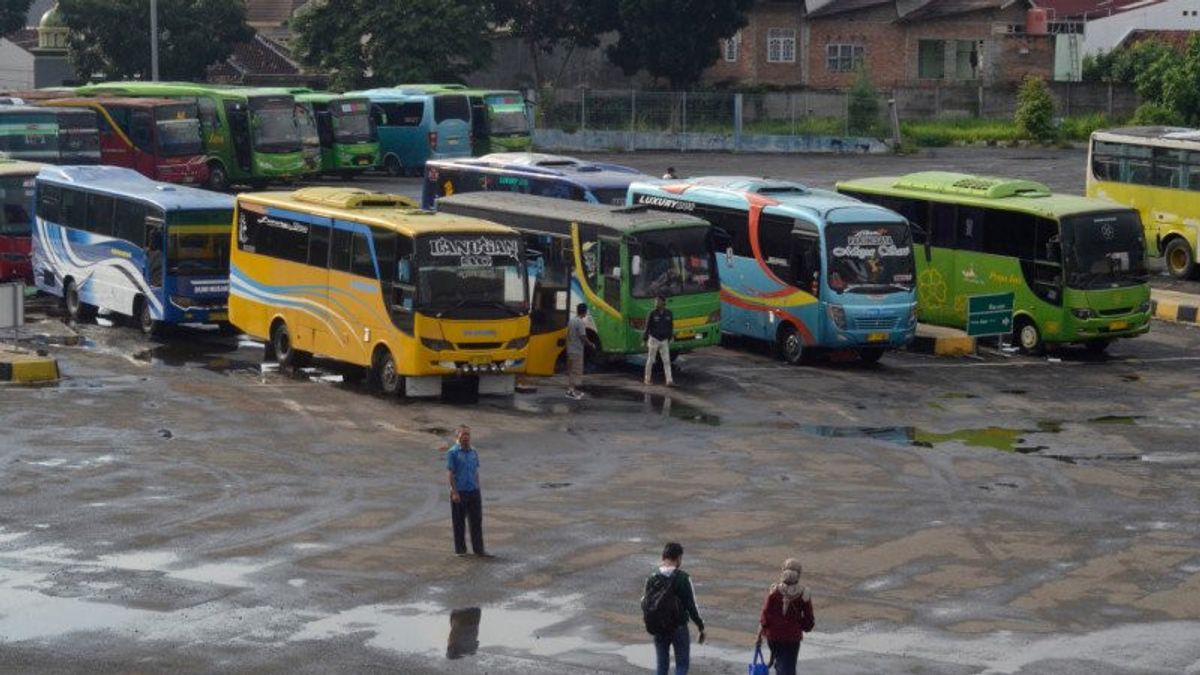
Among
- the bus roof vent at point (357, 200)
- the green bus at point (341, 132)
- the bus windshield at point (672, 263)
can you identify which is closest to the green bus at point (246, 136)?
the green bus at point (341, 132)

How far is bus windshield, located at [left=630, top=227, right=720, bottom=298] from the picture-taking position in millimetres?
31500

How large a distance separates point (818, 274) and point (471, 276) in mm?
6304

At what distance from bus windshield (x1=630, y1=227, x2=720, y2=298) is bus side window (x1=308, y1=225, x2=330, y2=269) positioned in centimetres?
444

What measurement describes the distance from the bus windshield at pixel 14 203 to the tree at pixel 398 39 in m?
33.3

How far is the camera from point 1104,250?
34.4 metres

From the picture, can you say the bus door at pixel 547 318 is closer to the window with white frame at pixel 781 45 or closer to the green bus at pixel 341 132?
the green bus at pixel 341 132

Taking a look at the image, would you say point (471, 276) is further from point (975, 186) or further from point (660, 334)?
point (975, 186)

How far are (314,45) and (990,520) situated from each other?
57311 millimetres

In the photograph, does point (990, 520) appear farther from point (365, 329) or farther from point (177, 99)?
point (177, 99)

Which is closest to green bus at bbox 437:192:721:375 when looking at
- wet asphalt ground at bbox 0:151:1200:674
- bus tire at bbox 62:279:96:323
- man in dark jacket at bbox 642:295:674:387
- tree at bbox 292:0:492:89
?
man in dark jacket at bbox 642:295:674:387

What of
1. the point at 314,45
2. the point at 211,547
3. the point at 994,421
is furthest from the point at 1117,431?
the point at 314,45

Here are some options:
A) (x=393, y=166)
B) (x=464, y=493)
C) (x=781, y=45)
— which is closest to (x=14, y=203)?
(x=393, y=166)

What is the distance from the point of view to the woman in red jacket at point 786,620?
15.3m

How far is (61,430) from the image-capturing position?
87.7ft
